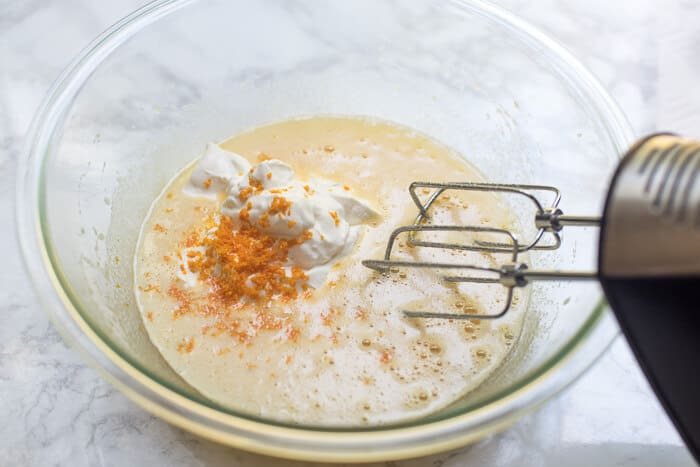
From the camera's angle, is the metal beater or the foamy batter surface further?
the foamy batter surface

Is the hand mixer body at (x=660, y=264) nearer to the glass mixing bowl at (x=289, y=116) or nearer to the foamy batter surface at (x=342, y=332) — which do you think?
the glass mixing bowl at (x=289, y=116)

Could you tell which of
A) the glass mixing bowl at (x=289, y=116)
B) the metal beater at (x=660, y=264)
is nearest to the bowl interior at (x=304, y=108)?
the glass mixing bowl at (x=289, y=116)

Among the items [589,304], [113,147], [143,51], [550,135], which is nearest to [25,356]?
[113,147]

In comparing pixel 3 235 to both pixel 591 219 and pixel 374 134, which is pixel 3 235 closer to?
pixel 374 134

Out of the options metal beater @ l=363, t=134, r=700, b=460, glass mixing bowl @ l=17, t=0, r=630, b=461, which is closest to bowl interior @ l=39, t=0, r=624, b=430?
glass mixing bowl @ l=17, t=0, r=630, b=461

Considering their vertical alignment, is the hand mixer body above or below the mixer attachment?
below

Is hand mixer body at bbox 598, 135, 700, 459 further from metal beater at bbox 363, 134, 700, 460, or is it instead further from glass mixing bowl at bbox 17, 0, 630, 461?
glass mixing bowl at bbox 17, 0, 630, 461

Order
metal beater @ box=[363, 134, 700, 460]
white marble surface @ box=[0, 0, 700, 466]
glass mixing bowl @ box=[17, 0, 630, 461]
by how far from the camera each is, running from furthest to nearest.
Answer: white marble surface @ box=[0, 0, 700, 466] < glass mixing bowl @ box=[17, 0, 630, 461] < metal beater @ box=[363, 134, 700, 460]
